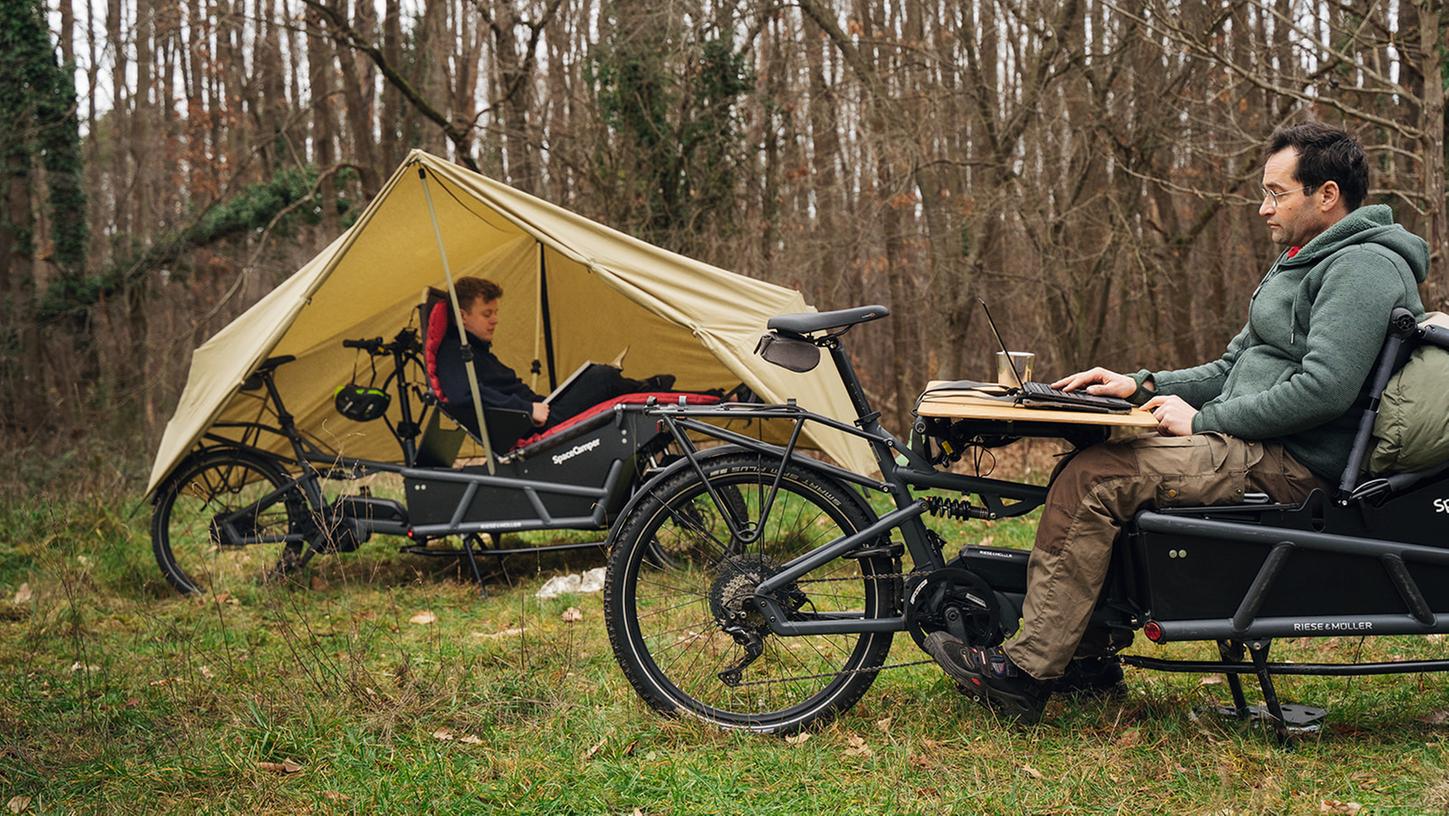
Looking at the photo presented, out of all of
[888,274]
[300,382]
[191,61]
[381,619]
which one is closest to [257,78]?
[191,61]

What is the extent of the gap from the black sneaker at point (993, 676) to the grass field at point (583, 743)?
80mm

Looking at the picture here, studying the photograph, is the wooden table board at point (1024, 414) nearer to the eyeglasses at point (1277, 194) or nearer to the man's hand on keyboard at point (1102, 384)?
the man's hand on keyboard at point (1102, 384)

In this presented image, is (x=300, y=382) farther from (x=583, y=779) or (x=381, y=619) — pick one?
(x=583, y=779)

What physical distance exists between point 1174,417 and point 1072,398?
32 centimetres

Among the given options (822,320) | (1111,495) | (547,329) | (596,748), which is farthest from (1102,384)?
(547,329)

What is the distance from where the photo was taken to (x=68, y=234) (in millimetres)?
15141

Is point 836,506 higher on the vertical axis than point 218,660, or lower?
higher

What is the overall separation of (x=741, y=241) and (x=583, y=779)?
917 centimetres

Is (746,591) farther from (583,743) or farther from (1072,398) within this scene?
(1072,398)

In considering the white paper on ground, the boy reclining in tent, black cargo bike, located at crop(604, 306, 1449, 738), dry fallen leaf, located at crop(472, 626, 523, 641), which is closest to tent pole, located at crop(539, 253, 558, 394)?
the boy reclining in tent

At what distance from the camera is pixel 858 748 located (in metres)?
3.43

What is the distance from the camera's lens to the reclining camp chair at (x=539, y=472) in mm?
5828

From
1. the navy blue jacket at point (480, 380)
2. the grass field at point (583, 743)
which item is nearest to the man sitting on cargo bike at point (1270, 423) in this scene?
the grass field at point (583, 743)

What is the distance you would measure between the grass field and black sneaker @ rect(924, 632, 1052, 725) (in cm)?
8
